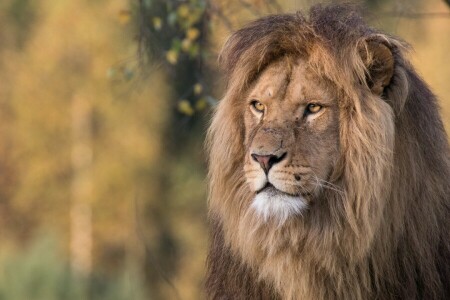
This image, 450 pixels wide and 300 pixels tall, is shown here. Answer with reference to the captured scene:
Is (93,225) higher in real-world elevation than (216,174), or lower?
lower

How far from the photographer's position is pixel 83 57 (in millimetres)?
32125

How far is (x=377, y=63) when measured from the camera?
17.5ft

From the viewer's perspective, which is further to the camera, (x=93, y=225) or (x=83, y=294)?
(x=93, y=225)

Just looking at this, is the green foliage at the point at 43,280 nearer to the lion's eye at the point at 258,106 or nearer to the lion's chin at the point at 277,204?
the lion's eye at the point at 258,106

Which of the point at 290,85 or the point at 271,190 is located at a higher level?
the point at 290,85

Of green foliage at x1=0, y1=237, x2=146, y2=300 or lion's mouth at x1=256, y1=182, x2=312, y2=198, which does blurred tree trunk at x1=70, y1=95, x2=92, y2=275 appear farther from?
lion's mouth at x1=256, y1=182, x2=312, y2=198

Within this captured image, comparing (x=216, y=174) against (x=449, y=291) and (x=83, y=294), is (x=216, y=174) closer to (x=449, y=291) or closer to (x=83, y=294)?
(x=449, y=291)

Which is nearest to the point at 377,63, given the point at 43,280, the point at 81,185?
the point at 43,280

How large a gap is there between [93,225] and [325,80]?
1096 inches

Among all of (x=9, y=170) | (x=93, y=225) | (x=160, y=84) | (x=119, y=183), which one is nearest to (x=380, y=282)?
(x=160, y=84)

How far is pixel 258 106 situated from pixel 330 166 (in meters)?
0.42

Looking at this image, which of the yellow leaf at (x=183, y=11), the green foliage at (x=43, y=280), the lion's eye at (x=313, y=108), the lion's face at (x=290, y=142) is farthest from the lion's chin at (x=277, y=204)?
the green foliage at (x=43, y=280)

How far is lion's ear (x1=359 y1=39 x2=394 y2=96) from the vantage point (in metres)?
5.32

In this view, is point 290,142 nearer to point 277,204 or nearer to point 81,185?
point 277,204
